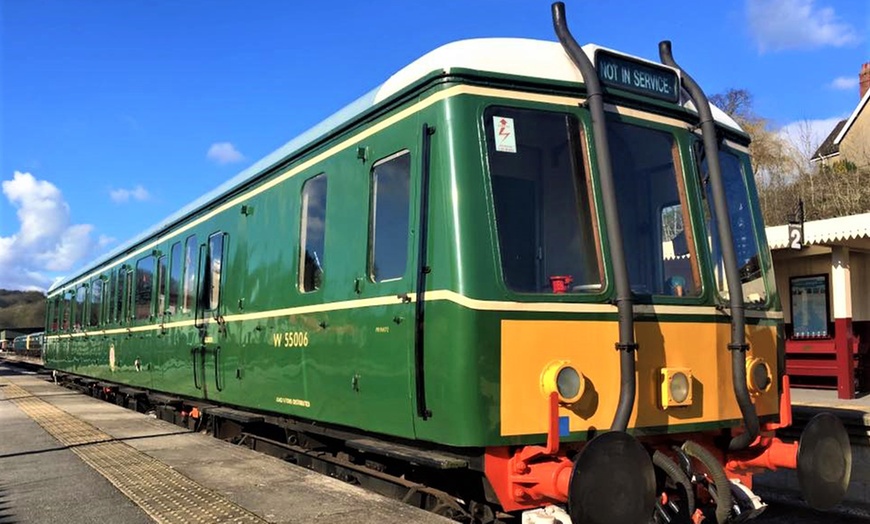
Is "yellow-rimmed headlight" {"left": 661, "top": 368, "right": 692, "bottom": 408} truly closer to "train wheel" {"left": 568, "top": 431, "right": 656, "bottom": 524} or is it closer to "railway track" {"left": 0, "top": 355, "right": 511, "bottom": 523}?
"train wheel" {"left": 568, "top": 431, "right": 656, "bottom": 524}

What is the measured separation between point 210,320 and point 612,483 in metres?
5.47

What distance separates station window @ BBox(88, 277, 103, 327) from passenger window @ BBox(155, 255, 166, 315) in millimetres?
5162

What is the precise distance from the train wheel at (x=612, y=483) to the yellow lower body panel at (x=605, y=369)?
0.37 m

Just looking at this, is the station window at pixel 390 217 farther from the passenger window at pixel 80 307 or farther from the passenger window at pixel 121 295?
the passenger window at pixel 80 307

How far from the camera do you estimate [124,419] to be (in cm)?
→ 1023

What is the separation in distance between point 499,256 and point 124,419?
8.19 meters

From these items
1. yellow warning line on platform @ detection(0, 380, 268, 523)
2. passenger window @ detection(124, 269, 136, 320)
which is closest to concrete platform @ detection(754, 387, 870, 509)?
yellow warning line on platform @ detection(0, 380, 268, 523)

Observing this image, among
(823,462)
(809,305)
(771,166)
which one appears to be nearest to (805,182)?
(771,166)

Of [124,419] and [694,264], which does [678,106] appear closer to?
[694,264]

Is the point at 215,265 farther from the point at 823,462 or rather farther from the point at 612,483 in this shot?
the point at 823,462

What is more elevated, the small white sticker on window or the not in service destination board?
the not in service destination board

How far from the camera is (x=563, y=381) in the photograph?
155 inches

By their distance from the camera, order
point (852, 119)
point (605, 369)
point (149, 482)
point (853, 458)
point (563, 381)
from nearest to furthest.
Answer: point (563, 381)
point (605, 369)
point (149, 482)
point (853, 458)
point (852, 119)

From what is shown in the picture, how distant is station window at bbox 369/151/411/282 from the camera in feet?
14.6
